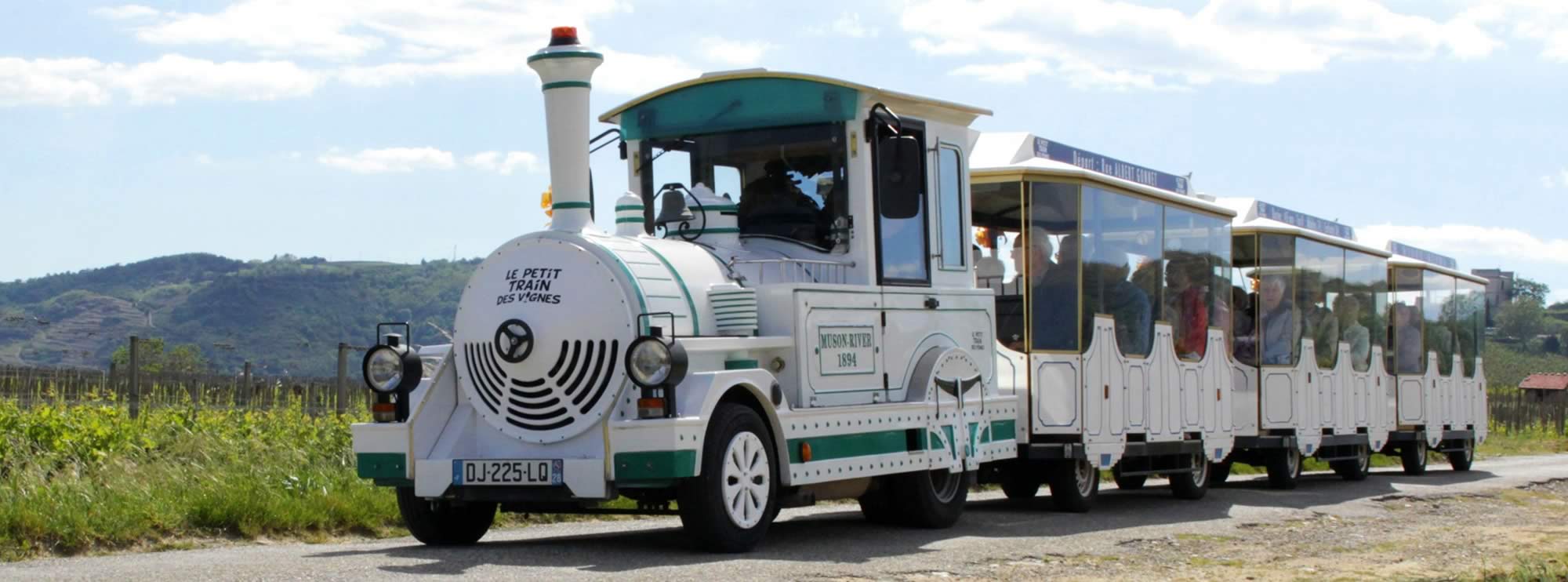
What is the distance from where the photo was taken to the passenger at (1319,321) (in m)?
20.0

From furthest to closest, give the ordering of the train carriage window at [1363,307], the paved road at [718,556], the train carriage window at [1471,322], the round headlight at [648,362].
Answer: the train carriage window at [1471,322] → the train carriage window at [1363,307] → the round headlight at [648,362] → the paved road at [718,556]

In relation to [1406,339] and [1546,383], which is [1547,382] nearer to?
[1546,383]

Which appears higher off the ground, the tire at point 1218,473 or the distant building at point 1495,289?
the distant building at point 1495,289

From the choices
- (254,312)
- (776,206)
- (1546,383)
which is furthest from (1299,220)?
(254,312)

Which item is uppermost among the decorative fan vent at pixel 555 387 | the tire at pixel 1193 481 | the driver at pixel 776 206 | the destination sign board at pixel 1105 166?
the destination sign board at pixel 1105 166

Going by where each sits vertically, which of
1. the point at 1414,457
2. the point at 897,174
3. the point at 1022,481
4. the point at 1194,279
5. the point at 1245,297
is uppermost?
the point at 897,174

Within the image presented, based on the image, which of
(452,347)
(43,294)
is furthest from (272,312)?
(452,347)

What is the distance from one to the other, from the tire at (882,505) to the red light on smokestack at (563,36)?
359 cm

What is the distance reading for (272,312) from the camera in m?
148

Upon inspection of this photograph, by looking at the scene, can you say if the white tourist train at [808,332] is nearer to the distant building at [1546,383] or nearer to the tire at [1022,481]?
the tire at [1022,481]

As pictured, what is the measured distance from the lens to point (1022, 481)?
15.1 metres

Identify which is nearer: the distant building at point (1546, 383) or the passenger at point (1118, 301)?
the passenger at point (1118, 301)

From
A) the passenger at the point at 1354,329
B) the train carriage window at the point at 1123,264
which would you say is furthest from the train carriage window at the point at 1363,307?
the train carriage window at the point at 1123,264

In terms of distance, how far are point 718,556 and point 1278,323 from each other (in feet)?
37.4
